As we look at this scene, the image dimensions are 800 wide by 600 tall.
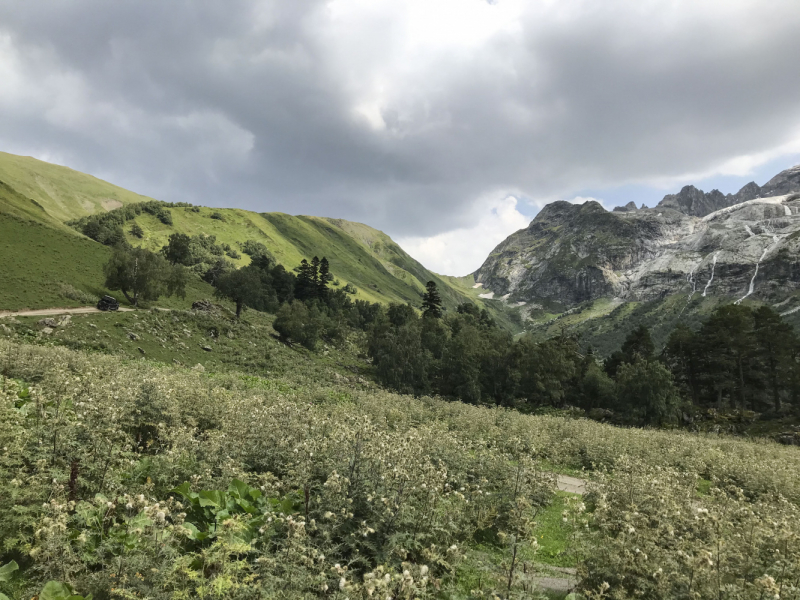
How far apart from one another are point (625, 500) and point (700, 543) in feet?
8.96

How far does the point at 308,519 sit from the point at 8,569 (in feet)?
13.9

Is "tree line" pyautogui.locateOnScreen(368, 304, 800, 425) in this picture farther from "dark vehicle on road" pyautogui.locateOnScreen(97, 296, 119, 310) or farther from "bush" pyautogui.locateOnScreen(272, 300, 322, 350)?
"dark vehicle on road" pyautogui.locateOnScreen(97, 296, 119, 310)

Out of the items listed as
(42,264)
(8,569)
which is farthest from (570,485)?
(42,264)

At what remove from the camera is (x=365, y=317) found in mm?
120000

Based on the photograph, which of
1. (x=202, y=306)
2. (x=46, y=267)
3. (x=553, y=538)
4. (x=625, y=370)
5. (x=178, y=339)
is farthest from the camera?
(x=202, y=306)

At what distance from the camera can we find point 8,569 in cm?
543

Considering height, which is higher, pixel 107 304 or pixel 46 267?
pixel 46 267

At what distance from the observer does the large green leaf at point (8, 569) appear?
17.5ft

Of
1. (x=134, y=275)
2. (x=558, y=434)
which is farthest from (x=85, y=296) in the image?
(x=558, y=434)

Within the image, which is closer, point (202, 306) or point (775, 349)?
point (775, 349)

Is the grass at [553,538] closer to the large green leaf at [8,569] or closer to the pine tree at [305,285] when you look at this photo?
the large green leaf at [8,569]

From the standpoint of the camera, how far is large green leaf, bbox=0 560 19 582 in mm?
5341

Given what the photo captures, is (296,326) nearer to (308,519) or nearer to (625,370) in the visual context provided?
(625,370)

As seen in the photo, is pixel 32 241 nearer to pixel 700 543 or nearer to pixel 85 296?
pixel 85 296
